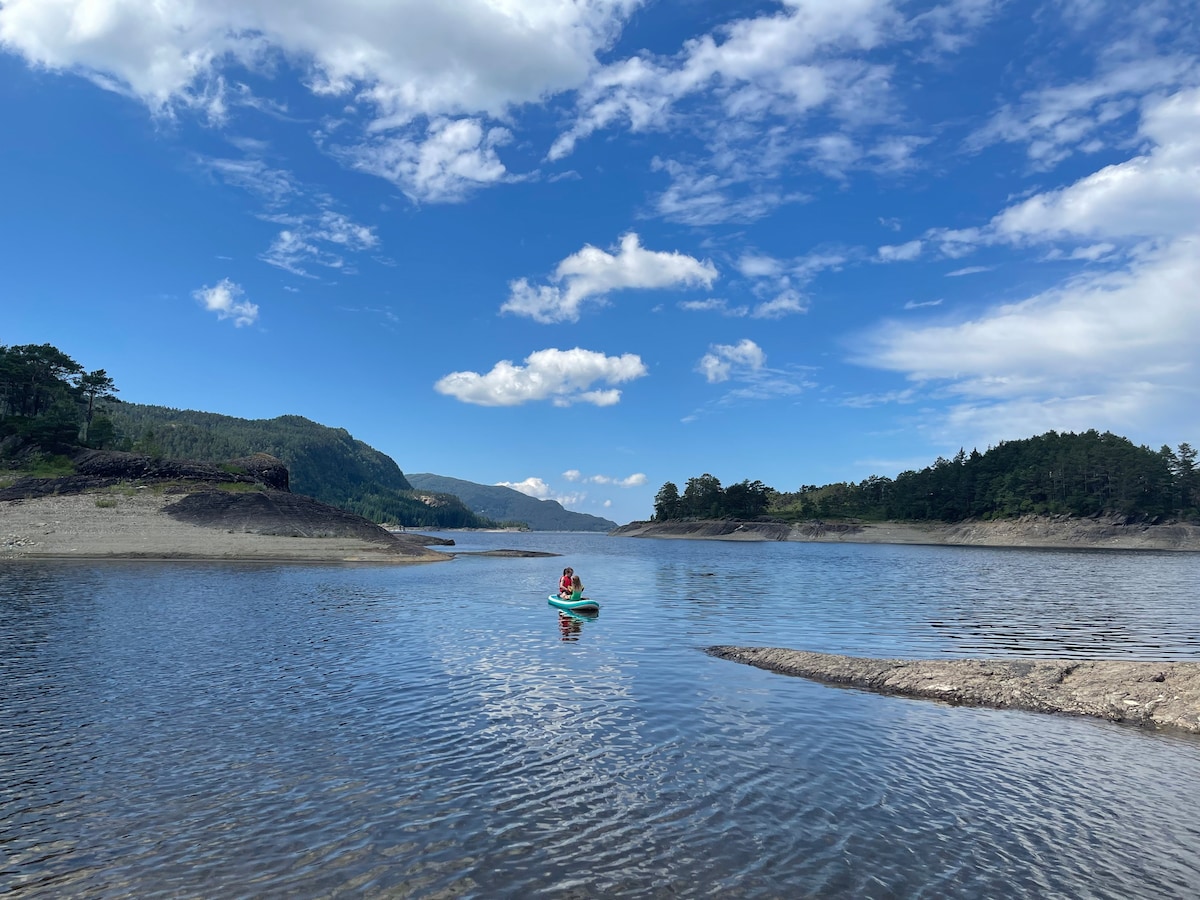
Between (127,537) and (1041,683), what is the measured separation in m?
95.4

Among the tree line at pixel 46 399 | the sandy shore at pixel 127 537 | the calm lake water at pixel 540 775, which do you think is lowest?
the calm lake water at pixel 540 775

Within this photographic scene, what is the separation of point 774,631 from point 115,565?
71593 mm

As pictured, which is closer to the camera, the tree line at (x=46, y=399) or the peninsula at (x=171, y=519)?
the peninsula at (x=171, y=519)

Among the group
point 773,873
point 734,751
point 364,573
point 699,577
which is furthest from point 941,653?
point 364,573

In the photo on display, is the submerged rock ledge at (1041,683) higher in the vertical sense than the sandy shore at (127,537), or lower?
lower

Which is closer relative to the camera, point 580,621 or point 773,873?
point 773,873

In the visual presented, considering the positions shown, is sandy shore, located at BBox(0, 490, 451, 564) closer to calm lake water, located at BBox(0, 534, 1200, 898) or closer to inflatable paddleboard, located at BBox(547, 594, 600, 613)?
calm lake water, located at BBox(0, 534, 1200, 898)

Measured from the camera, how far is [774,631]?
39562 mm

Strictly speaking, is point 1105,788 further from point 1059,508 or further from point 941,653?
point 1059,508

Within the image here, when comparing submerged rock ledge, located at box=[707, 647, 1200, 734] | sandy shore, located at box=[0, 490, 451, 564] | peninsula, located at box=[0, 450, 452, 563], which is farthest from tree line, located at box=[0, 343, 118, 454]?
submerged rock ledge, located at box=[707, 647, 1200, 734]

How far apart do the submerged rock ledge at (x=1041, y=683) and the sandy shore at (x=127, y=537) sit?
76637mm

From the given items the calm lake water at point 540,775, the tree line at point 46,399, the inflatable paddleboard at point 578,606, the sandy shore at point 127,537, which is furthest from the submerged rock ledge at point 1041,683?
the tree line at point 46,399

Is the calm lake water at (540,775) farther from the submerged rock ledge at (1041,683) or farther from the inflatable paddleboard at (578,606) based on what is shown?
the inflatable paddleboard at (578,606)

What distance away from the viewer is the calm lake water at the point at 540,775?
1130 cm
